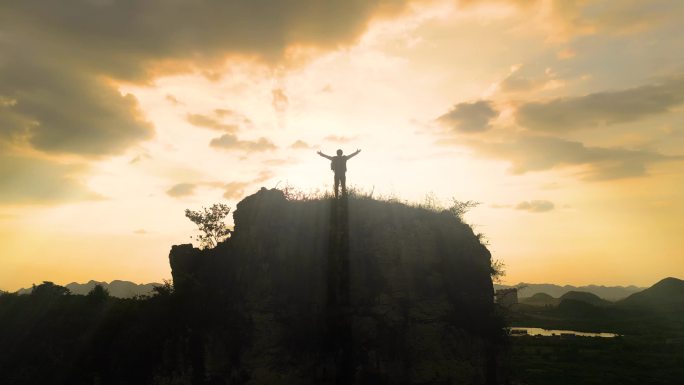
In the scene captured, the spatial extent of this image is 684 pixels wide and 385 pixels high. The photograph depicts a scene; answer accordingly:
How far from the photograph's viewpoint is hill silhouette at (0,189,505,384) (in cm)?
2292

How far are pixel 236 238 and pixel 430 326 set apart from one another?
11757mm

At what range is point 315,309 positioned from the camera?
2412cm

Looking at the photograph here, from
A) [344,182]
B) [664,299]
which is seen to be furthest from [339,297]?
[664,299]

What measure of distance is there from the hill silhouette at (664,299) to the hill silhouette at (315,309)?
157 m

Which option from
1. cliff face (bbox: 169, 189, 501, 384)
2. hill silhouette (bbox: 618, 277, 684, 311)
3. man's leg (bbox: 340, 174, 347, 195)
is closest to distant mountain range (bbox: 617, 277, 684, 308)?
hill silhouette (bbox: 618, 277, 684, 311)

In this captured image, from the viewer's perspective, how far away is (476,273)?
26.4m

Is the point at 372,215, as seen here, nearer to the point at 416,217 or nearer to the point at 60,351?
the point at 416,217

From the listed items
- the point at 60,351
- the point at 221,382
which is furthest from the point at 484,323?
the point at 60,351

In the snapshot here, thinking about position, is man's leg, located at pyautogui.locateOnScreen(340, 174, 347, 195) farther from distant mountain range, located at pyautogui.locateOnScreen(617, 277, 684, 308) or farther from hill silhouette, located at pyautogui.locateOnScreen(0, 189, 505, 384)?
distant mountain range, located at pyautogui.locateOnScreen(617, 277, 684, 308)

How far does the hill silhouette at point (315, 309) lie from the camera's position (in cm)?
2292

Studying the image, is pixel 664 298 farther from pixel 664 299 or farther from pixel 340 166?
pixel 340 166

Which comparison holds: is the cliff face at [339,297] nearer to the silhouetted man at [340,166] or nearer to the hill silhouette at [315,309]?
the hill silhouette at [315,309]

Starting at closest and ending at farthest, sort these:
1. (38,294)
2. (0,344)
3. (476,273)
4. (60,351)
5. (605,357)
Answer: (476,273), (60,351), (0,344), (38,294), (605,357)

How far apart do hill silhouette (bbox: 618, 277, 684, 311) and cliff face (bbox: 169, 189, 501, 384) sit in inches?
6162
